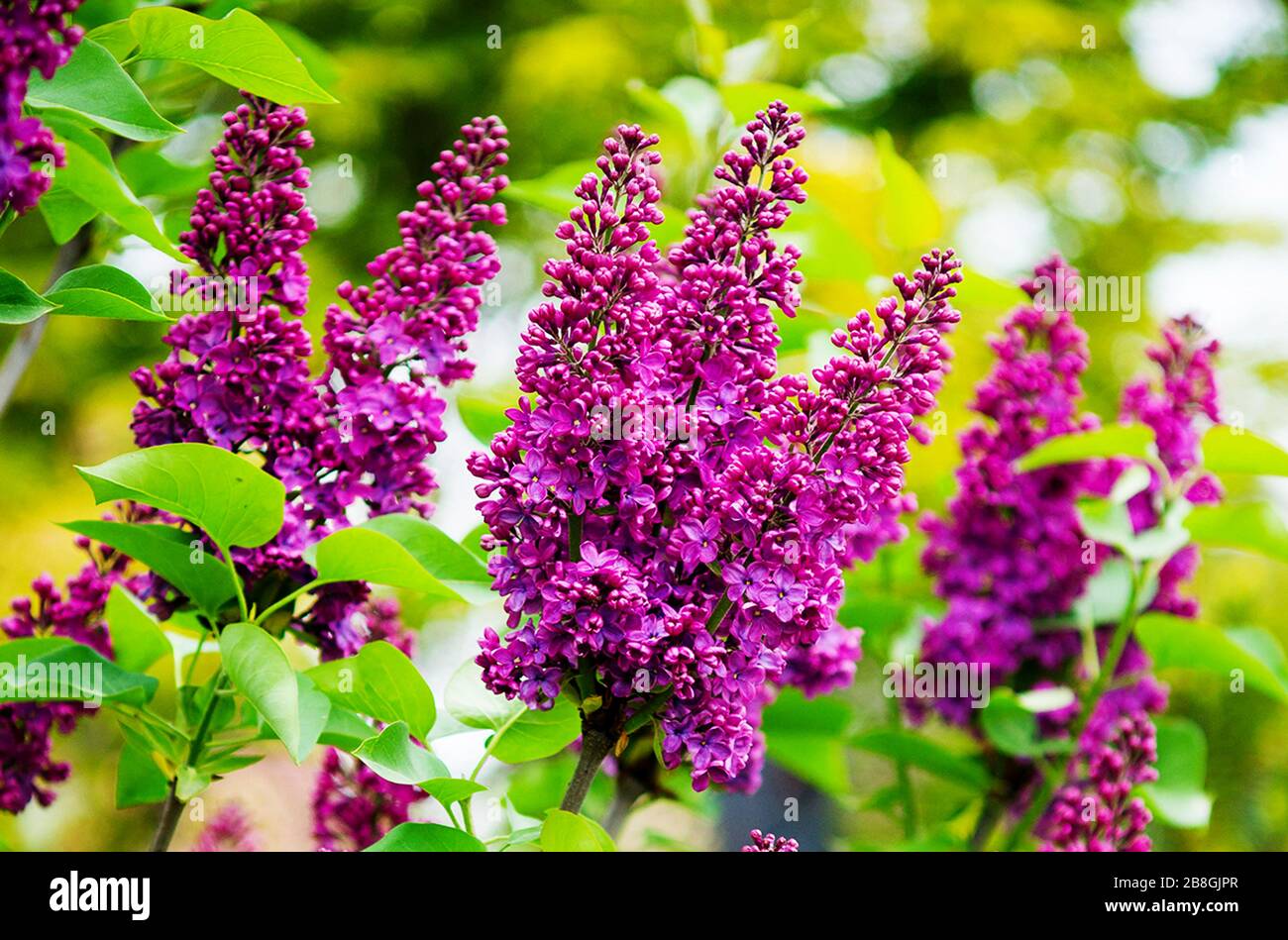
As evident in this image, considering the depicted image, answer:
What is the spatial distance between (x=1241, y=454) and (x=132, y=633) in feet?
4.53

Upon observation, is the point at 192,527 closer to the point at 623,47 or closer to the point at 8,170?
the point at 8,170

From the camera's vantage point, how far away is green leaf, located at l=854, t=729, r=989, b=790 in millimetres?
1745

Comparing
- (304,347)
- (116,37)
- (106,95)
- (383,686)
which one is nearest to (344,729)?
(383,686)

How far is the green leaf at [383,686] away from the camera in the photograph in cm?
105

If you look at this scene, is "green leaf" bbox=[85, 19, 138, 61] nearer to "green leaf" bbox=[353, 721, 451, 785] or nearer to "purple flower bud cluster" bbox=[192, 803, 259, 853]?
"green leaf" bbox=[353, 721, 451, 785]

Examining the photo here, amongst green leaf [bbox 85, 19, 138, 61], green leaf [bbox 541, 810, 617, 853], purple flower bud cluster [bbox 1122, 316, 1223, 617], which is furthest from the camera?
purple flower bud cluster [bbox 1122, 316, 1223, 617]

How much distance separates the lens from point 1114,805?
1470mm

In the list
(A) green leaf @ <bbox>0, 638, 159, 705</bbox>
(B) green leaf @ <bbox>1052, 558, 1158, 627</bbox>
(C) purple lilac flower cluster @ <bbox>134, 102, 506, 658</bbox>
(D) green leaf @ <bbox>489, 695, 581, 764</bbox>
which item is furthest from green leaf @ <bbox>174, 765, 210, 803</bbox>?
(B) green leaf @ <bbox>1052, 558, 1158, 627</bbox>

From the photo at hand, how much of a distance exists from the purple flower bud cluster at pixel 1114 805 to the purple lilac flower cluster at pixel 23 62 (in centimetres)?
129

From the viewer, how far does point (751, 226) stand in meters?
1.04

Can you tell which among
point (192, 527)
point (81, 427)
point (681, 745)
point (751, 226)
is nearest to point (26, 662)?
point (192, 527)

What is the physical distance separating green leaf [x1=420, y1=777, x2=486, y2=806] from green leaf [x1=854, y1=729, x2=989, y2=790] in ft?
2.90
